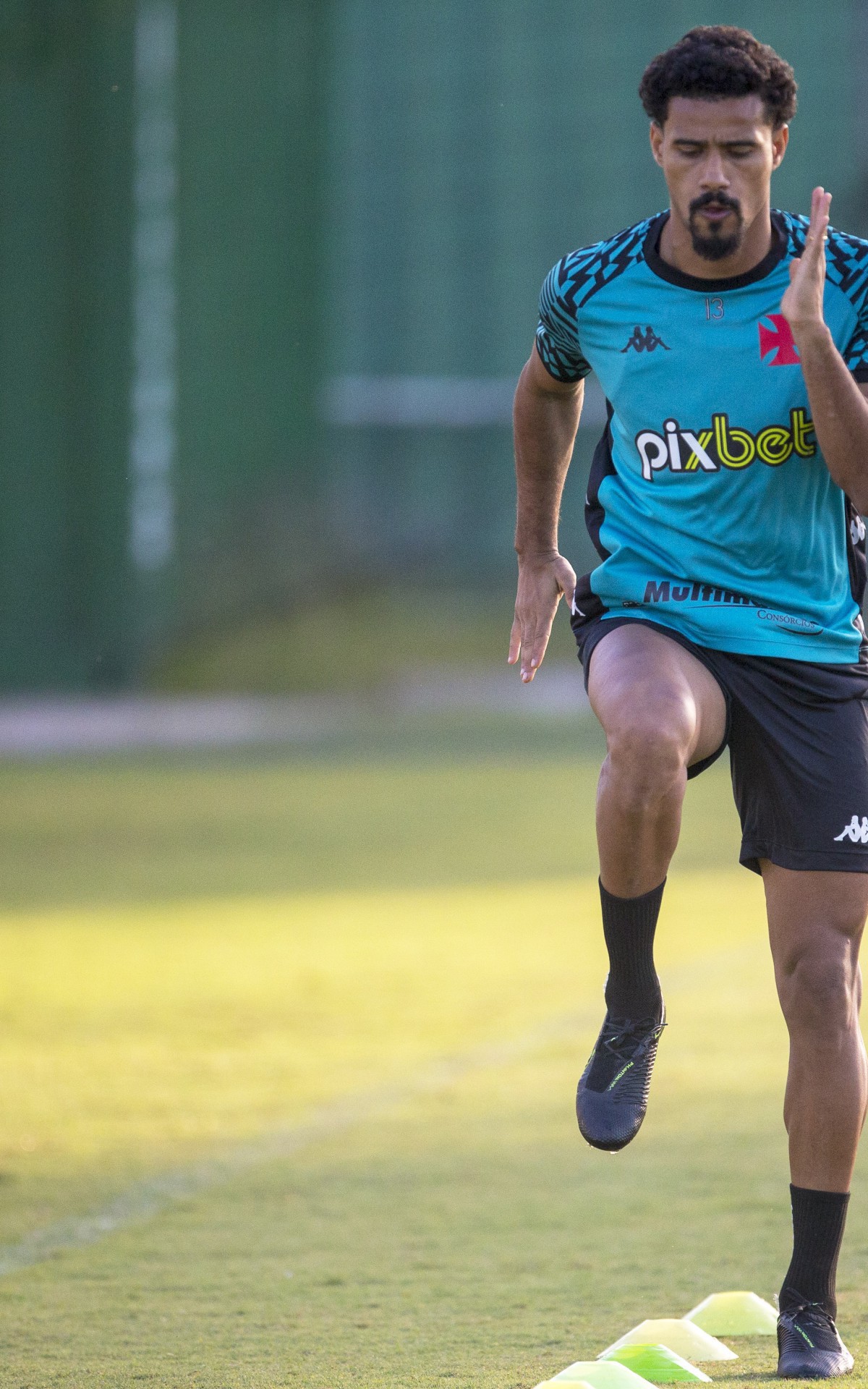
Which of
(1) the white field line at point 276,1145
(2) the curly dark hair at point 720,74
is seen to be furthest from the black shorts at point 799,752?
(1) the white field line at point 276,1145

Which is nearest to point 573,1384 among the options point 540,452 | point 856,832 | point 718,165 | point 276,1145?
point 856,832

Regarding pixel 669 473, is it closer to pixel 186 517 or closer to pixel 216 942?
pixel 216 942

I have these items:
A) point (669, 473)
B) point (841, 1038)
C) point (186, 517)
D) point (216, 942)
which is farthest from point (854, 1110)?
point (186, 517)

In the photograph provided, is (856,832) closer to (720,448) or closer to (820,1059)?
(820,1059)

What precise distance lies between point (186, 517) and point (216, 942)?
15682 mm

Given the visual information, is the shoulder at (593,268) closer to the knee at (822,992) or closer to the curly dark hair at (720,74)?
the curly dark hair at (720,74)

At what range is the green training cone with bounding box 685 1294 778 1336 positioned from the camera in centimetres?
361

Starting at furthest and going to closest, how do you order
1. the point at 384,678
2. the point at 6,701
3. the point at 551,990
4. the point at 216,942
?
the point at 384,678 < the point at 6,701 < the point at 216,942 < the point at 551,990

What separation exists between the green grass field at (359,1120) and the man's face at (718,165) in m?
1.84

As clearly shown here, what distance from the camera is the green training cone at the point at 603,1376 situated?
10.1 feet

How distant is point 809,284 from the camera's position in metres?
2.94

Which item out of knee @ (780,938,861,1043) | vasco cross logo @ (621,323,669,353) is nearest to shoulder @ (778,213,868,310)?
vasco cross logo @ (621,323,669,353)

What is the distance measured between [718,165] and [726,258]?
0.47 ft

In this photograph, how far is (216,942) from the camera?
27.7ft
